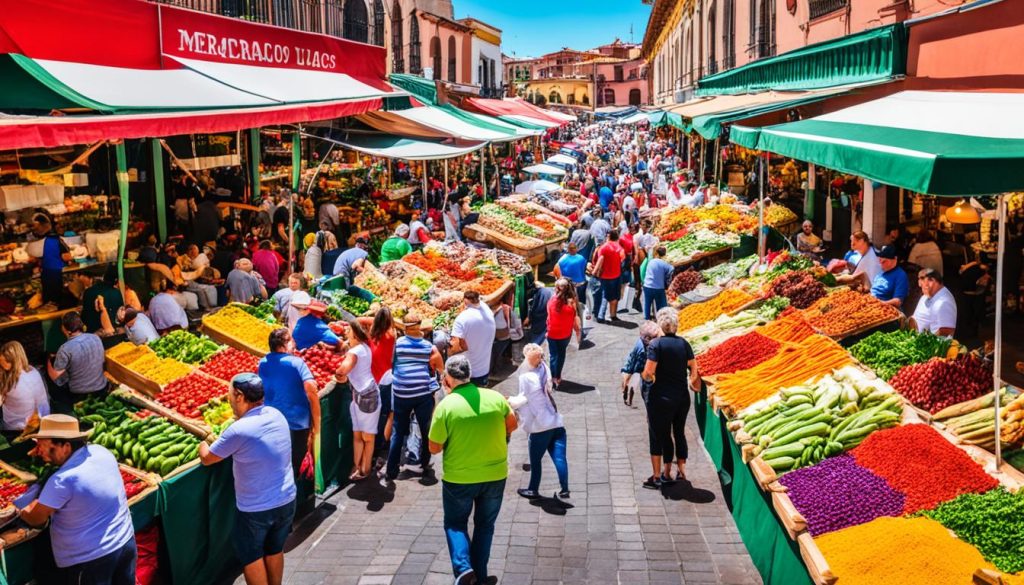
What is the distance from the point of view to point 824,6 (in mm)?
16656

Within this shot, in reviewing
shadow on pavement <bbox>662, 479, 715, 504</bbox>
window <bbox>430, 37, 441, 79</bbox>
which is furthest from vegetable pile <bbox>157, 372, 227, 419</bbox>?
window <bbox>430, 37, 441, 79</bbox>

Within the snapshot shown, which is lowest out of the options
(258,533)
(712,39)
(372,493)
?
(372,493)

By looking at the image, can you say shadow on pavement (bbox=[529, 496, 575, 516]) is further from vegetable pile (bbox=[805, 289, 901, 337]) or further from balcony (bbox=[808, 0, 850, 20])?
balcony (bbox=[808, 0, 850, 20])

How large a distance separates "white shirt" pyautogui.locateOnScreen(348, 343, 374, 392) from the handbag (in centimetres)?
4

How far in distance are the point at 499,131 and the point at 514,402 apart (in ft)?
46.4

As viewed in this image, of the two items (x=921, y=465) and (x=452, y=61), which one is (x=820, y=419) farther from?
(x=452, y=61)

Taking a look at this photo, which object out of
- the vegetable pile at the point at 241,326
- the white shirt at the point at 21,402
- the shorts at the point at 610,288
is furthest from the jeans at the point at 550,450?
the shorts at the point at 610,288

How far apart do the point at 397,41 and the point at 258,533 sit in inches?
1208

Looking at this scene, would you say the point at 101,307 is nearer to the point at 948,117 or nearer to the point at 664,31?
the point at 948,117

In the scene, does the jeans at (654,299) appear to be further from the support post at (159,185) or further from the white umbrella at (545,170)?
the white umbrella at (545,170)

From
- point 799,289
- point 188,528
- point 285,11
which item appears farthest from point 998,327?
point 285,11

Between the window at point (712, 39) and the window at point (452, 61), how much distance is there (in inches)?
554

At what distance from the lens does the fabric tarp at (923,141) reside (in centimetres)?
494

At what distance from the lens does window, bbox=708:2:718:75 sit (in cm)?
3025
